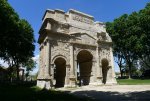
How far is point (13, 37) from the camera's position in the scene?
117ft

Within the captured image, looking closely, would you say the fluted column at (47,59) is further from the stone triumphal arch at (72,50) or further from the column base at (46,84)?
the column base at (46,84)

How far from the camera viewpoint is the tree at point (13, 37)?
3084 cm

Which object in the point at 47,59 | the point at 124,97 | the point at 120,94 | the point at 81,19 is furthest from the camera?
the point at 81,19

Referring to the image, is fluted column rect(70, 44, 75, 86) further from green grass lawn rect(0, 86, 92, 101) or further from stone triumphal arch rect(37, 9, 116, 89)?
green grass lawn rect(0, 86, 92, 101)

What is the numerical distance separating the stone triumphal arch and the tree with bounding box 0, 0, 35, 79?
20.5ft

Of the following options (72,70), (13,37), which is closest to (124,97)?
(72,70)

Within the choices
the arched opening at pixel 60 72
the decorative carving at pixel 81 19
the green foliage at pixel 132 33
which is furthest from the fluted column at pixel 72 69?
the green foliage at pixel 132 33

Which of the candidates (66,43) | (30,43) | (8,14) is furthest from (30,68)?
(66,43)

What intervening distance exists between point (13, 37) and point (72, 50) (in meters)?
13.4

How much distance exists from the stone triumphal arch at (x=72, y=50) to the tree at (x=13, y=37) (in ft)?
20.5

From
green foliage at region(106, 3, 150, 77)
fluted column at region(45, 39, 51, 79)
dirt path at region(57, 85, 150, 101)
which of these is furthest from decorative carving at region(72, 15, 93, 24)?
dirt path at region(57, 85, 150, 101)

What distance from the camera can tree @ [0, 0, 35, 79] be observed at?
101ft

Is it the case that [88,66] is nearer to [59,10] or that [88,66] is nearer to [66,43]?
[66,43]

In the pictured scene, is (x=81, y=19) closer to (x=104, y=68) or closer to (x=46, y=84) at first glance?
(x=104, y=68)
